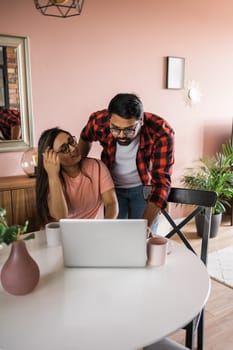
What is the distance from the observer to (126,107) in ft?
4.92

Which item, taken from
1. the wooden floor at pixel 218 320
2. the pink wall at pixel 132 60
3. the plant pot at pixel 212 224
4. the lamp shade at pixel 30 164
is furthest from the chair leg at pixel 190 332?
the plant pot at pixel 212 224

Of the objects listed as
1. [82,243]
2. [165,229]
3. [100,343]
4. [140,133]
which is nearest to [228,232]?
[165,229]

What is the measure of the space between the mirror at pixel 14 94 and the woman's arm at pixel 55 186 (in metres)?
1.01

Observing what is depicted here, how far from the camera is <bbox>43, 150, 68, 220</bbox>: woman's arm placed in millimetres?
1466

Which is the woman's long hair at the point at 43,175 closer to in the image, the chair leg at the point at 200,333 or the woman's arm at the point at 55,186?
the woman's arm at the point at 55,186

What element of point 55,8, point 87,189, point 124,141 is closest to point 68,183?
point 87,189

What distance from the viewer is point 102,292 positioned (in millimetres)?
972

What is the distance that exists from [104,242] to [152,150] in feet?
2.65

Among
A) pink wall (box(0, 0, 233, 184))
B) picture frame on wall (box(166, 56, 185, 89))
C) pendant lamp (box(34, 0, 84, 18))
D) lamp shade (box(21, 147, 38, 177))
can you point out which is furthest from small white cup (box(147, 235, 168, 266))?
picture frame on wall (box(166, 56, 185, 89))

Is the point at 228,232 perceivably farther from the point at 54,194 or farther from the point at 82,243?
the point at 82,243

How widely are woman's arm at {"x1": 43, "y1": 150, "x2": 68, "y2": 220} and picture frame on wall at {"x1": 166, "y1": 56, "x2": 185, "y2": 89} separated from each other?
84.0 inches

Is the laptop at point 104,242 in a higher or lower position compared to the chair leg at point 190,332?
higher

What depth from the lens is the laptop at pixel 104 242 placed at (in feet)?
3.36

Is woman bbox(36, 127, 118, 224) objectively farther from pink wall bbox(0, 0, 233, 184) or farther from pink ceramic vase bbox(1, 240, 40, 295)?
pink wall bbox(0, 0, 233, 184)
